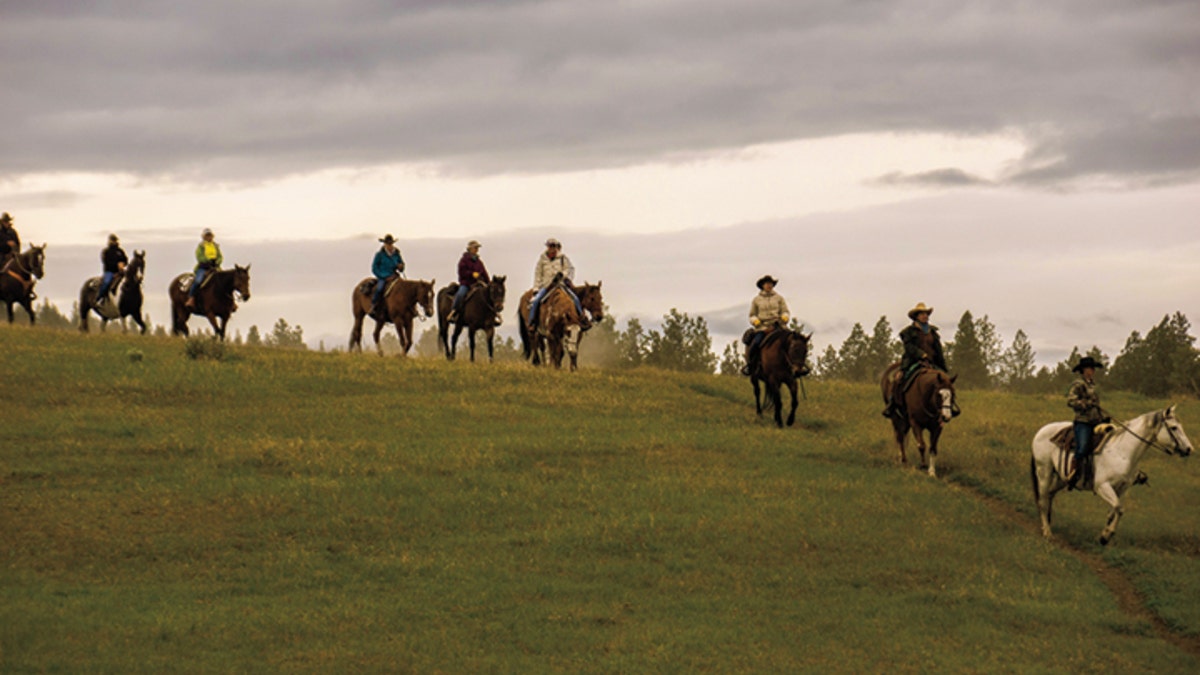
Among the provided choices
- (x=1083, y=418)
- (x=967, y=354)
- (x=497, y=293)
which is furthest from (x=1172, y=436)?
(x=967, y=354)

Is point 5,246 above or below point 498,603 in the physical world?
above

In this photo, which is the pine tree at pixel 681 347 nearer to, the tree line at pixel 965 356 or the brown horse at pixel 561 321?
the tree line at pixel 965 356

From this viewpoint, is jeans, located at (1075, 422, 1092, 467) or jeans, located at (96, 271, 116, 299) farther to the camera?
jeans, located at (96, 271, 116, 299)

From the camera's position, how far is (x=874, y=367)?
11406 cm

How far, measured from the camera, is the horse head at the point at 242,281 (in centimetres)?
4088

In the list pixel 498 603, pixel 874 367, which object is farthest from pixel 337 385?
pixel 874 367

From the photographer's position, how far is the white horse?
854 inches

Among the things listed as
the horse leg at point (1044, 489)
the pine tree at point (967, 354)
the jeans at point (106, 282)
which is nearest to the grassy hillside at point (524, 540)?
the horse leg at point (1044, 489)

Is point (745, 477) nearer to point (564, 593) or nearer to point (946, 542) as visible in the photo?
point (946, 542)

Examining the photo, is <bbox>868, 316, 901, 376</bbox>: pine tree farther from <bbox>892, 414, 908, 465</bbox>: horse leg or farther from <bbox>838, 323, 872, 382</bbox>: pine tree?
<bbox>892, 414, 908, 465</bbox>: horse leg

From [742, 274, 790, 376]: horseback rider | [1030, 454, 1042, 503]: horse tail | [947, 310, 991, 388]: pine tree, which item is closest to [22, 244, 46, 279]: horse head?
[742, 274, 790, 376]: horseback rider

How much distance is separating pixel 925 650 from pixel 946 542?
590 centimetres

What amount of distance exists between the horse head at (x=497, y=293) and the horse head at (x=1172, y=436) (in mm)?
22800

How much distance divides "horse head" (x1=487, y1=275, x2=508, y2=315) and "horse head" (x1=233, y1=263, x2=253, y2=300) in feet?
22.7
